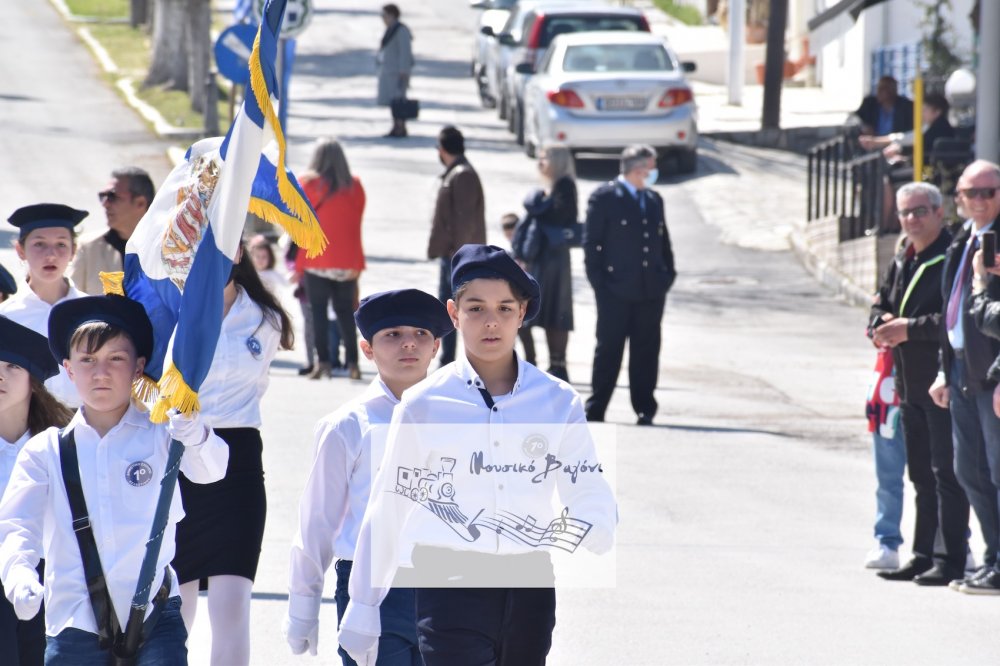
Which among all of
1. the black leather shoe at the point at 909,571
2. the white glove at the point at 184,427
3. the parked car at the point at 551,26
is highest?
the parked car at the point at 551,26

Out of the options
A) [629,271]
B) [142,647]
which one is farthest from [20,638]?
[629,271]

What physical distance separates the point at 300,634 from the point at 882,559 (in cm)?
442

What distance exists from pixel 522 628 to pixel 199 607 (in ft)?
12.1

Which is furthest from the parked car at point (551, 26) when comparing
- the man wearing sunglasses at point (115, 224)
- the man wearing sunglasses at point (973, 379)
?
the man wearing sunglasses at point (973, 379)

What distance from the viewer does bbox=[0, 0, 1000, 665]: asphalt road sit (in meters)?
7.66

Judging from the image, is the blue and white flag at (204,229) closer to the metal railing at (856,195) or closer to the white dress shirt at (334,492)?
the white dress shirt at (334,492)

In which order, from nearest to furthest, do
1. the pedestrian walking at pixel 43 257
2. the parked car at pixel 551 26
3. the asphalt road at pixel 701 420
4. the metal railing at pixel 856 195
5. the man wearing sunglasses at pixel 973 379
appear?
1. the pedestrian walking at pixel 43 257
2. the asphalt road at pixel 701 420
3. the man wearing sunglasses at pixel 973 379
4. the metal railing at pixel 856 195
5. the parked car at pixel 551 26

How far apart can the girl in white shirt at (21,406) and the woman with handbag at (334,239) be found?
306 inches

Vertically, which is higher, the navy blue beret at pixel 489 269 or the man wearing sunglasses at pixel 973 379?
the navy blue beret at pixel 489 269

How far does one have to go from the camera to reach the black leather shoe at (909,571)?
8.75m

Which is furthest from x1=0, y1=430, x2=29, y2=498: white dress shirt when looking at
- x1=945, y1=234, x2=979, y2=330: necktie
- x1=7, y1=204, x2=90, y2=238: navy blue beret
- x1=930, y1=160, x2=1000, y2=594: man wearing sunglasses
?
x1=945, y1=234, x2=979, y2=330: necktie

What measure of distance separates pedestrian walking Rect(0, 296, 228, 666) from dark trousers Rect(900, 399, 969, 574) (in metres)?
4.71

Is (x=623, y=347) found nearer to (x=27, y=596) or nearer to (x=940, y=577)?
(x=940, y=577)

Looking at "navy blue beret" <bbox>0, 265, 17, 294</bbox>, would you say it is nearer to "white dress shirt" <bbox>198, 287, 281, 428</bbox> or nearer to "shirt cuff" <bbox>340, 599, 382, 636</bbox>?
"white dress shirt" <bbox>198, 287, 281, 428</bbox>
